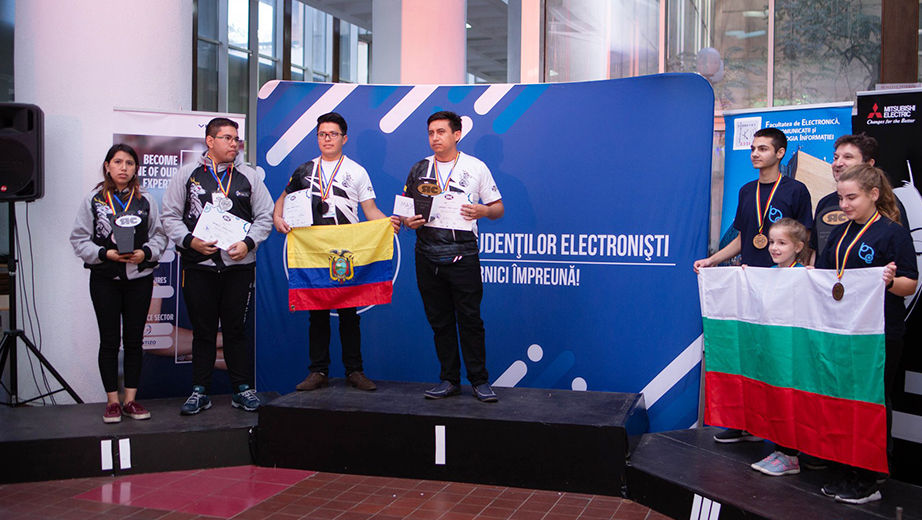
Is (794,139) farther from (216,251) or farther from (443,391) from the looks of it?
(216,251)

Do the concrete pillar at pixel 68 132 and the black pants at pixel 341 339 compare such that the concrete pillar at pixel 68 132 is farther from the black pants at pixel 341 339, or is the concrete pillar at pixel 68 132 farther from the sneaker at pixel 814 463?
the sneaker at pixel 814 463

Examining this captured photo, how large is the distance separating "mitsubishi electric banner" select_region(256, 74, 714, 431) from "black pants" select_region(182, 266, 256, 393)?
2.47ft

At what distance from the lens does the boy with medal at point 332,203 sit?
4859 millimetres

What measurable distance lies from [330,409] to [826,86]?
528 centimetres

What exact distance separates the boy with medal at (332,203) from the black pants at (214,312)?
0.42m

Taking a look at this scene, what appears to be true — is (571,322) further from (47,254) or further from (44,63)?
(44,63)

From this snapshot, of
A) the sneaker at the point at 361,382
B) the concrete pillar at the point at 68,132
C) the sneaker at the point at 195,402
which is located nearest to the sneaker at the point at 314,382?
the sneaker at the point at 361,382

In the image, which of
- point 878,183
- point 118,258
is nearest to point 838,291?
point 878,183

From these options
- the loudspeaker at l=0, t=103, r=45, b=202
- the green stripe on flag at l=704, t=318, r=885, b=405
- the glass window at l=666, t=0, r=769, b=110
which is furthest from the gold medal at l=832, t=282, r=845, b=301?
the loudspeaker at l=0, t=103, r=45, b=202

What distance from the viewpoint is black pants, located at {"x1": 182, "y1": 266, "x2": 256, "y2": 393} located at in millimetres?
4719

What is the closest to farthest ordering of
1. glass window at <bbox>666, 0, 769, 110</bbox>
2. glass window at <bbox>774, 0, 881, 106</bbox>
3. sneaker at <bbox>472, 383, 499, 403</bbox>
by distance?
sneaker at <bbox>472, 383, 499, 403</bbox>, glass window at <bbox>774, 0, 881, 106</bbox>, glass window at <bbox>666, 0, 769, 110</bbox>

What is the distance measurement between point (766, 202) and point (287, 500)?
297 cm

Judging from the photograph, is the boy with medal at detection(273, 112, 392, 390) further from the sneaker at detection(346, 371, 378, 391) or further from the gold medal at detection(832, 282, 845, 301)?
the gold medal at detection(832, 282, 845, 301)

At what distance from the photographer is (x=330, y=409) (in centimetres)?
441
